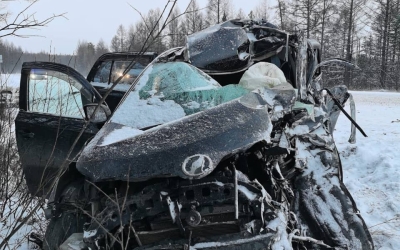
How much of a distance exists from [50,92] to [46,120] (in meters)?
0.48

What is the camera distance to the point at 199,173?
193 centimetres

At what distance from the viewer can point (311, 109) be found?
3.20 meters

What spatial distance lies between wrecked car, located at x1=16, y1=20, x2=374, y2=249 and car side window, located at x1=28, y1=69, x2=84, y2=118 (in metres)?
0.05

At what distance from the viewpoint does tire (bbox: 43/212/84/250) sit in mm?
2623

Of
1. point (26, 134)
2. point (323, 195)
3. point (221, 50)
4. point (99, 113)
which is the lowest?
point (323, 195)

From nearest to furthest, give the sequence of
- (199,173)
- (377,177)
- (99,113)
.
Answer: (199,173), (99,113), (377,177)

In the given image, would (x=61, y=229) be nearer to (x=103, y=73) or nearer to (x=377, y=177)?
(x=103, y=73)

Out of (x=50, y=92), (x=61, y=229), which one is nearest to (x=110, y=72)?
(x=50, y=92)

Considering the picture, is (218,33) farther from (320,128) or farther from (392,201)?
(392,201)

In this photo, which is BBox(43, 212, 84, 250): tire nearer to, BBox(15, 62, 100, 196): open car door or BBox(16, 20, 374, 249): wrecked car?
BBox(16, 20, 374, 249): wrecked car

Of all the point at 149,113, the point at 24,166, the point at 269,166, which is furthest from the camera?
the point at 24,166

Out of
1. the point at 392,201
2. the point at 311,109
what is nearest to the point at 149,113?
the point at 311,109

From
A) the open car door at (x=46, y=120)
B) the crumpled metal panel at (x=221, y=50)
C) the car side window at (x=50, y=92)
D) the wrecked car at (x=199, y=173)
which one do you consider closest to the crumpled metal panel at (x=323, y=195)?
the wrecked car at (x=199, y=173)

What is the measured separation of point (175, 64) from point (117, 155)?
159 centimetres
